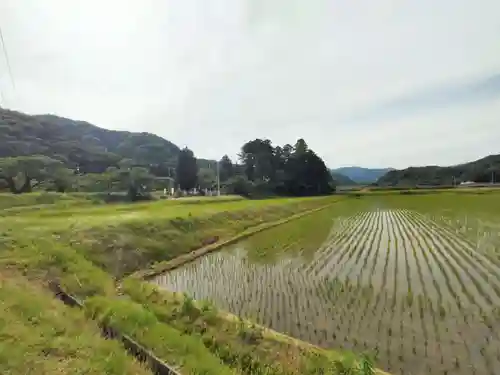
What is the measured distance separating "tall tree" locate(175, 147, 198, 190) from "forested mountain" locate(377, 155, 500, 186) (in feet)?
241

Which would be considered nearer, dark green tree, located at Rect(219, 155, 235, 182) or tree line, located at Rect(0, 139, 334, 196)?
tree line, located at Rect(0, 139, 334, 196)

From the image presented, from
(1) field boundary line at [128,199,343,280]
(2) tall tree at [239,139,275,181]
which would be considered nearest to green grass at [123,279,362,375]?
(1) field boundary line at [128,199,343,280]

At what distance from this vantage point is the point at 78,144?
328ft

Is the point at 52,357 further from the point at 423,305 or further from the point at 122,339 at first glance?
the point at 423,305

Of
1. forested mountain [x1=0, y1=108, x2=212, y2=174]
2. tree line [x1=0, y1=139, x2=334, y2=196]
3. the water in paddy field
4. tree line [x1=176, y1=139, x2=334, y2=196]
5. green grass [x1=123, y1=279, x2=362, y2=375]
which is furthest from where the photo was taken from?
forested mountain [x1=0, y1=108, x2=212, y2=174]

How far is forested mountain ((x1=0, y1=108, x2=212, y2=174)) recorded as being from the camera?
78312 millimetres

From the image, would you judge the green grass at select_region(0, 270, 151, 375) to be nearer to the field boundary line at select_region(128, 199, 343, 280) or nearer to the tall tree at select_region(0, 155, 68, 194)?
the field boundary line at select_region(128, 199, 343, 280)

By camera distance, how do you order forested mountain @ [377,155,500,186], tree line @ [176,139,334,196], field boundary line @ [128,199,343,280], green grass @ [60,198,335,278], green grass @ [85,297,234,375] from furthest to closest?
forested mountain @ [377,155,500,186] → tree line @ [176,139,334,196] → green grass @ [60,198,335,278] → field boundary line @ [128,199,343,280] → green grass @ [85,297,234,375]

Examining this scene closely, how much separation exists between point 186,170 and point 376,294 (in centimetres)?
5118

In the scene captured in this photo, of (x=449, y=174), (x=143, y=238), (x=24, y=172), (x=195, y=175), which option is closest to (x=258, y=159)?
(x=195, y=175)

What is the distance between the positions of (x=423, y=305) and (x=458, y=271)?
3463 mm

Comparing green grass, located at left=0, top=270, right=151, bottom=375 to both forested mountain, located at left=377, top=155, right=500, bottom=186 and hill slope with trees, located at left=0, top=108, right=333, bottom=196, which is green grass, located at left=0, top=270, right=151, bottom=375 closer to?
hill slope with trees, located at left=0, top=108, right=333, bottom=196

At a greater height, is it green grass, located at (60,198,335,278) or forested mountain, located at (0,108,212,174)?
forested mountain, located at (0,108,212,174)

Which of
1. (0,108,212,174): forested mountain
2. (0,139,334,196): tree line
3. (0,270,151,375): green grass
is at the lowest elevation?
(0,270,151,375): green grass
